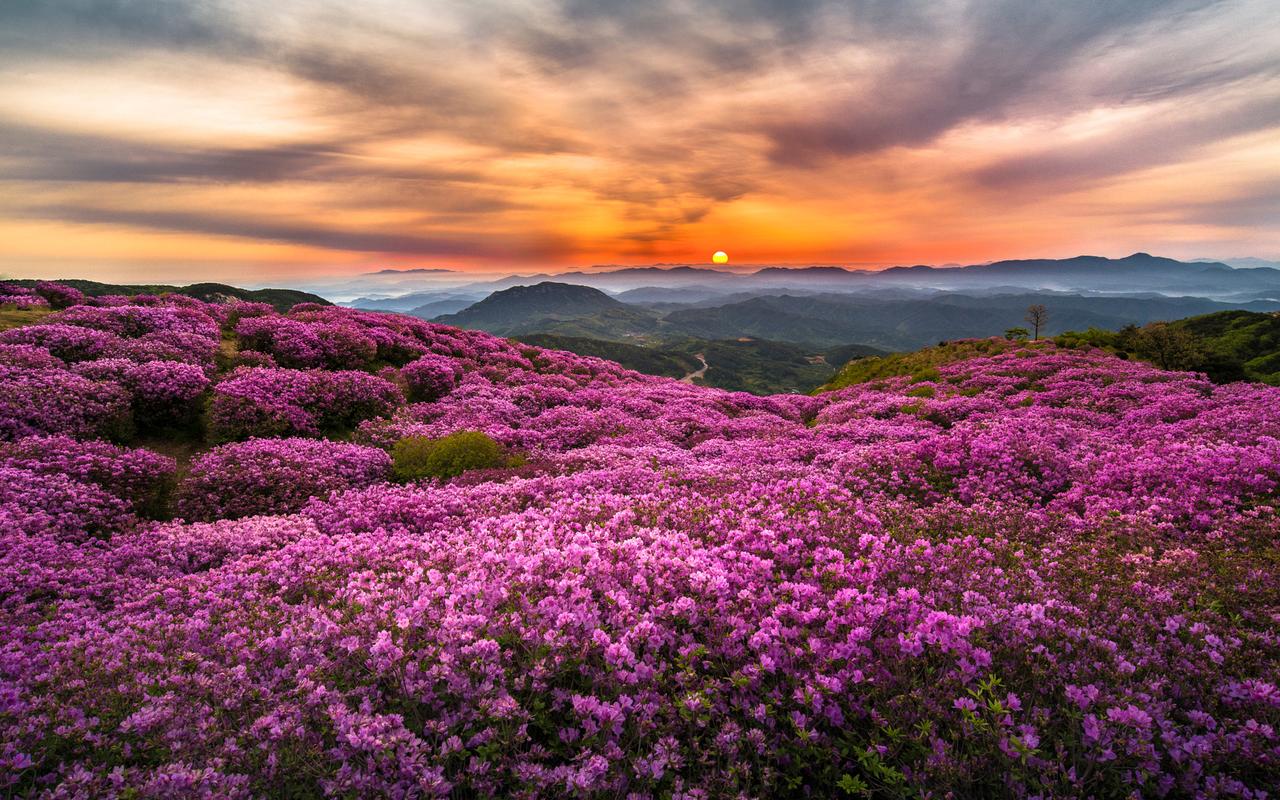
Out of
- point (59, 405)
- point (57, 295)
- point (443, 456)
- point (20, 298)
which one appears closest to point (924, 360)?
point (443, 456)

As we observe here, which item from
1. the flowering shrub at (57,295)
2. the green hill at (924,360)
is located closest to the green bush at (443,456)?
the flowering shrub at (57,295)

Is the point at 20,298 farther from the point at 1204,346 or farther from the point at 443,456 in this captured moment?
the point at 1204,346

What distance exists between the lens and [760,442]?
52.4 ft

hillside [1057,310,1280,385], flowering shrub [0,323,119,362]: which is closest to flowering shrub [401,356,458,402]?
flowering shrub [0,323,119,362]

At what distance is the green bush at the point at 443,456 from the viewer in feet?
40.4

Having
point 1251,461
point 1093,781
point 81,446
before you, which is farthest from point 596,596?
point 81,446

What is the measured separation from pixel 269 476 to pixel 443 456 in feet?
11.6

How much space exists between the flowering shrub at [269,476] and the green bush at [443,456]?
439 millimetres

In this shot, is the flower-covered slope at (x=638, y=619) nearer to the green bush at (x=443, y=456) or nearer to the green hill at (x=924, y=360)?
the green bush at (x=443, y=456)

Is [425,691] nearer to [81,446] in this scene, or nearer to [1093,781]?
[1093,781]

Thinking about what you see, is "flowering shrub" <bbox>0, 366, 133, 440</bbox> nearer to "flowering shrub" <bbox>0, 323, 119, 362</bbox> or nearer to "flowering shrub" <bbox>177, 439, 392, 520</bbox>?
"flowering shrub" <bbox>0, 323, 119, 362</bbox>

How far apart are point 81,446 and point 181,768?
10.7 meters

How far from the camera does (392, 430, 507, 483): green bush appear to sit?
12.3 metres

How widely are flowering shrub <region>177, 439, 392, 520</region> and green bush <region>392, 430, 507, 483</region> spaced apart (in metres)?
0.44
